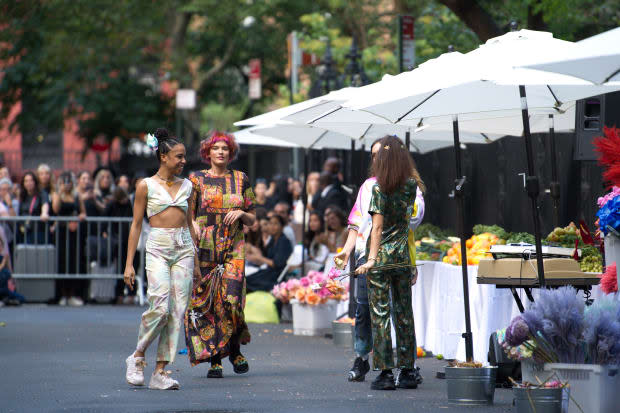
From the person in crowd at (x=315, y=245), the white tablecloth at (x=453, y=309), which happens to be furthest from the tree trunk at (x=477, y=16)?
the white tablecloth at (x=453, y=309)

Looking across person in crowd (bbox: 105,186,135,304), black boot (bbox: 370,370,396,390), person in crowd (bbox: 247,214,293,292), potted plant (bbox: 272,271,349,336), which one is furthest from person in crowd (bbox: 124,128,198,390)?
person in crowd (bbox: 105,186,135,304)

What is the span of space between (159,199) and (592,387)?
12.9ft

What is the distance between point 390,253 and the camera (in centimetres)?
1003

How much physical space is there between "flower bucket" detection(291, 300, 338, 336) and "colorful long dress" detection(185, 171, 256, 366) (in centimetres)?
445

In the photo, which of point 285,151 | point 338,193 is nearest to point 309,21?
point 285,151

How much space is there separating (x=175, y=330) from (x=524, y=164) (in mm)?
6342

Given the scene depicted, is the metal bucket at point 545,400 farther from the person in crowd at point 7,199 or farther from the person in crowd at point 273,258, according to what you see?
the person in crowd at point 7,199

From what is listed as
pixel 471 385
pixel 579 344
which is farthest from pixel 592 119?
pixel 579 344

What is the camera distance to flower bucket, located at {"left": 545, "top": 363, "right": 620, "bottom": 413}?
7.80 metres

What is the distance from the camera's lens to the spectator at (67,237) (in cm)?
2033

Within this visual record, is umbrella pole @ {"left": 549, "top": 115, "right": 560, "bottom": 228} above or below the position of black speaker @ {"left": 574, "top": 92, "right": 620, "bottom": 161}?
below

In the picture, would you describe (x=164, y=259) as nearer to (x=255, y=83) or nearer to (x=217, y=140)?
(x=217, y=140)

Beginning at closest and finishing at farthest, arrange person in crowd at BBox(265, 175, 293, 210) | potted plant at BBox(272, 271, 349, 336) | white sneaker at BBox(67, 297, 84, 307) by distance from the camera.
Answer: potted plant at BBox(272, 271, 349, 336), white sneaker at BBox(67, 297, 84, 307), person in crowd at BBox(265, 175, 293, 210)

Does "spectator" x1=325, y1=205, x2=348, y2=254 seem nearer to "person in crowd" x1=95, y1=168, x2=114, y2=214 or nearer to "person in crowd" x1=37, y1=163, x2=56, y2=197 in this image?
"person in crowd" x1=95, y1=168, x2=114, y2=214
